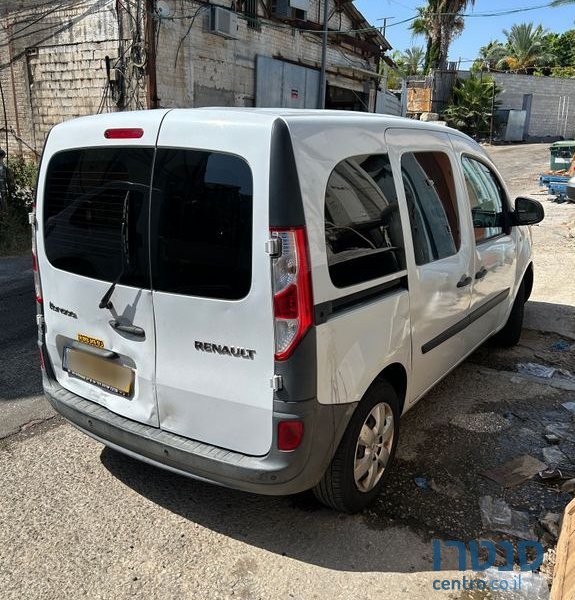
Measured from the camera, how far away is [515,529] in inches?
110

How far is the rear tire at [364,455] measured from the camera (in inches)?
Result: 104

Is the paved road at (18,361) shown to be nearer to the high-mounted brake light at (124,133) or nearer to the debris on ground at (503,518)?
the high-mounted brake light at (124,133)

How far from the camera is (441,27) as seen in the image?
99.4ft

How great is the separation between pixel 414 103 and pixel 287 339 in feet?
102

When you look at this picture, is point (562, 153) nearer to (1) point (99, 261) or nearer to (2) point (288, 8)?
(2) point (288, 8)

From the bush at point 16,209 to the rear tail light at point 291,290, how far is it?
8241 millimetres

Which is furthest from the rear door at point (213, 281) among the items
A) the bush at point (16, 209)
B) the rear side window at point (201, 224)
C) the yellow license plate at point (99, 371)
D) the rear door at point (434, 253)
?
the bush at point (16, 209)

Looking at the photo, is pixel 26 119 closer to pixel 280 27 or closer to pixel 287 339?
pixel 280 27

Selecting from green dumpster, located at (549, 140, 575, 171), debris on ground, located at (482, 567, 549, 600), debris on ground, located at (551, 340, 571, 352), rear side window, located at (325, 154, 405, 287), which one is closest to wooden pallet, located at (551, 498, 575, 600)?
debris on ground, located at (482, 567, 549, 600)

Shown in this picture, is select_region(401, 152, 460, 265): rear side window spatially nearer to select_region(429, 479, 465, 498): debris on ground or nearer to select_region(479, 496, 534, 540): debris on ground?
select_region(429, 479, 465, 498): debris on ground

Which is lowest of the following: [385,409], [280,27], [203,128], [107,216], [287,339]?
[385,409]

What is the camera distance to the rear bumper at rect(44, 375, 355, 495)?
7.63 feet

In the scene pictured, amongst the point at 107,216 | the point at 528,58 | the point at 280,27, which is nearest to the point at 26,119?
the point at 280,27

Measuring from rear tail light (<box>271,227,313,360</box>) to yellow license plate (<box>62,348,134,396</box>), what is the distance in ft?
2.84
